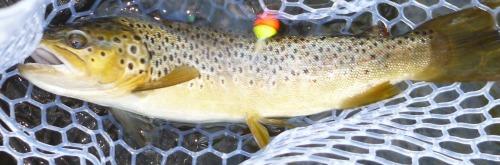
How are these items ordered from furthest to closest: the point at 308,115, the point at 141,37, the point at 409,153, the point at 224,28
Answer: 1. the point at 308,115
2. the point at 224,28
3. the point at 141,37
4. the point at 409,153

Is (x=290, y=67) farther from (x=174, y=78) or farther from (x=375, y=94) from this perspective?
(x=174, y=78)

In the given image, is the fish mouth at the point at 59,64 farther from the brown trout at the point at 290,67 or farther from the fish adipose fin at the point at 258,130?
the fish adipose fin at the point at 258,130

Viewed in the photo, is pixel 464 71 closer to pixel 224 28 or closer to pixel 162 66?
pixel 224 28

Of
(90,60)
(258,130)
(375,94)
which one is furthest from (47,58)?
(375,94)

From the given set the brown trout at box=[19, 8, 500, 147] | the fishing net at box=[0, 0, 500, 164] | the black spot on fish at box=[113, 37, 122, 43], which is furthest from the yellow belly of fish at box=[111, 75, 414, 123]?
the black spot on fish at box=[113, 37, 122, 43]

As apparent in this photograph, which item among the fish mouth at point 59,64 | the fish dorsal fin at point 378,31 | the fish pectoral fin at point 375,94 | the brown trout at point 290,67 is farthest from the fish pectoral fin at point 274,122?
the fish mouth at point 59,64

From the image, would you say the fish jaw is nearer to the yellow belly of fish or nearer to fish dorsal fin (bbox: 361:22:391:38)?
the yellow belly of fish

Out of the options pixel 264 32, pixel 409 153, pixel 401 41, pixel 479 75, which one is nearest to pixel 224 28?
pixel 264 32
